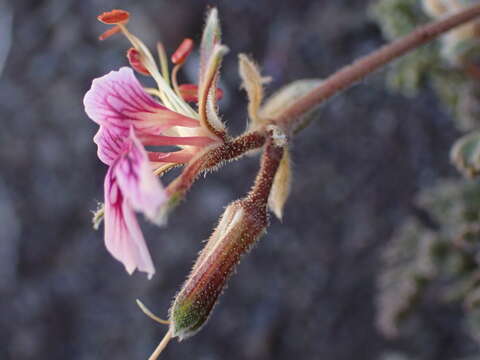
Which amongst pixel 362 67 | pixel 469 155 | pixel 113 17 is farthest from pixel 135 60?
pixel 469 155

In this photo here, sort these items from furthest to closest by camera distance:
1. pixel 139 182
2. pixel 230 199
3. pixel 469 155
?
pixel 230 199 < pixel 469 155 < pixel 139 182

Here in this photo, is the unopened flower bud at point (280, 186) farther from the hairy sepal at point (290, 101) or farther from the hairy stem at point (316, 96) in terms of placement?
the hairy sepal at point (290, 101)

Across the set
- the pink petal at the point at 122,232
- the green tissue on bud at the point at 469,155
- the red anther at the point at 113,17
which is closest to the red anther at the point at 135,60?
the red anther at the point at 113,17

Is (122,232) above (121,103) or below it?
→ below

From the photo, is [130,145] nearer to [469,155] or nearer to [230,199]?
[469,155]

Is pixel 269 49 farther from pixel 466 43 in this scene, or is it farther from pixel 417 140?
pixel 466 43

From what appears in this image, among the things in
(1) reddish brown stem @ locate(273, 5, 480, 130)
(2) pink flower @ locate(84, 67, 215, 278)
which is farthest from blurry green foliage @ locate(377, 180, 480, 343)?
(2) pink flower @ locate(84, 67, 215, 278)
